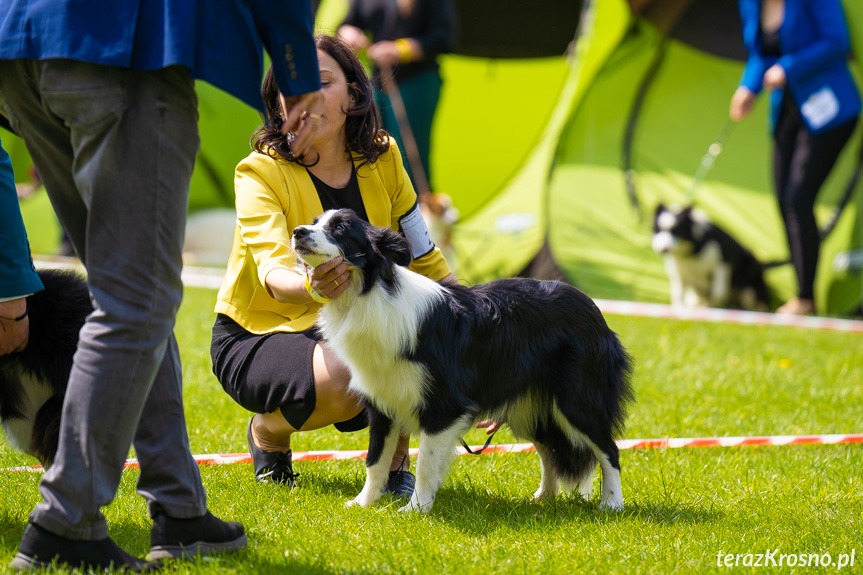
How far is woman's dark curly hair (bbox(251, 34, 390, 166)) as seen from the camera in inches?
111

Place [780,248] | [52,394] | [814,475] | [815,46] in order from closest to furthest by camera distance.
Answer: [52,394], [814,475], [815,46], [780,248]

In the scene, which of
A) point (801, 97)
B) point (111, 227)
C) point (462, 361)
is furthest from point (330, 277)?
point (801, 97)

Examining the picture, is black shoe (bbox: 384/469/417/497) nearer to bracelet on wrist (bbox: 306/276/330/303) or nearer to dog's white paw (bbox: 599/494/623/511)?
dog's white paw (bbox: 599/494/623/511)

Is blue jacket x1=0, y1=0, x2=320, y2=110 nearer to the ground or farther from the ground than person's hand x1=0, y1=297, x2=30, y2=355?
farther from the ground

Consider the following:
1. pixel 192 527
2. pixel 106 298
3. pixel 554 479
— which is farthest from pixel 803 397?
pixel 106 298

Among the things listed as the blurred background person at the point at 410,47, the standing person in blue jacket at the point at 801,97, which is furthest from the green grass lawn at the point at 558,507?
the blurred background person at the point at 410,47

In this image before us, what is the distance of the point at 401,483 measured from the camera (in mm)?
2977

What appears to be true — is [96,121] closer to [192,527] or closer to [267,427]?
[192,527]

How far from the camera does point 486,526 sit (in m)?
2.54

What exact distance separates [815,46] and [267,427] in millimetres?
5897

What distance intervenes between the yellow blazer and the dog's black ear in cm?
25

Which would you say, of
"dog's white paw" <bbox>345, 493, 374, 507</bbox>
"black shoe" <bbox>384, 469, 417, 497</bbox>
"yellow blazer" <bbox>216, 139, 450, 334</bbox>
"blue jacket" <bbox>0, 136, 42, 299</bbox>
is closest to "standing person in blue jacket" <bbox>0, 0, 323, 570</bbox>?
"blue jacket" <bbox>0, 136, 42, 299</bbox>

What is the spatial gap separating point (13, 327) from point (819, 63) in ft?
21.3

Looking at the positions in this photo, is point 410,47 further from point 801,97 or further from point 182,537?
point 182,537
